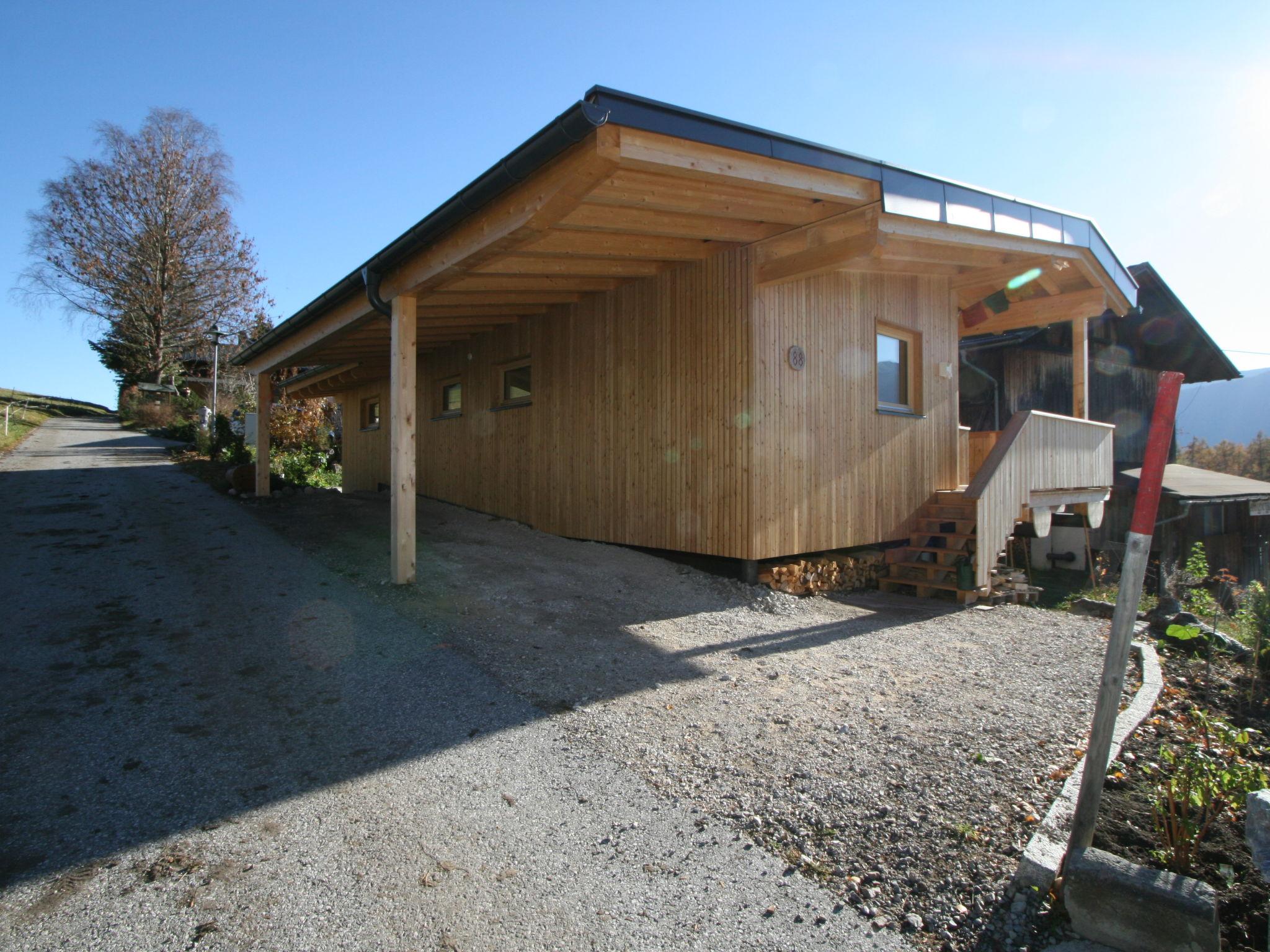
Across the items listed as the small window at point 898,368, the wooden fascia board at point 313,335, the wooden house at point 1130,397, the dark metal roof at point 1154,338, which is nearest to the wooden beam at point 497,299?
the wooden fascia board at point 313,335

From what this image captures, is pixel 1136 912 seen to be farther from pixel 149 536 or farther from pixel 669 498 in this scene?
pixel 149 536

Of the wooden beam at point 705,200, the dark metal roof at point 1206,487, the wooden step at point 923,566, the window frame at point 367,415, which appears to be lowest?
the wooden step at point 923,566

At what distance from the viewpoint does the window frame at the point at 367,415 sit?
1515 centimetres

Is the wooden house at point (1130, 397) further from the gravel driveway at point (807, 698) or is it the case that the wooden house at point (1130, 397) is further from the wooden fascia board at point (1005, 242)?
the gravel driveway at point (807, 698)

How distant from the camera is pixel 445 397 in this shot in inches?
487

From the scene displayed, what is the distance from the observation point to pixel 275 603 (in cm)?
562

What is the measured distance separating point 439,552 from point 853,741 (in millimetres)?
5030

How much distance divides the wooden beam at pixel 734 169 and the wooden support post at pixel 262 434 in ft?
29.1

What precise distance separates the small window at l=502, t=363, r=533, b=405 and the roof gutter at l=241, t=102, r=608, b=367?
2795 millimetres

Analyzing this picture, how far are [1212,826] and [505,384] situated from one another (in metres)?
9.24

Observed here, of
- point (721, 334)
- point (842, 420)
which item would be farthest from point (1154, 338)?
point (721, 334)

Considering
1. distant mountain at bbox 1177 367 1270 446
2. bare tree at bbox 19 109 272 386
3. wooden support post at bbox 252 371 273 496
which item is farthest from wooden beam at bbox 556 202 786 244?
distant mountain at bbox 1177 367 1270 446

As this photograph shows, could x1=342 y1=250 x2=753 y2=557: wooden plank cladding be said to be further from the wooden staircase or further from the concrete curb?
the concrete curb

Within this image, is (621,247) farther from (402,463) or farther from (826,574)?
(826,574)
